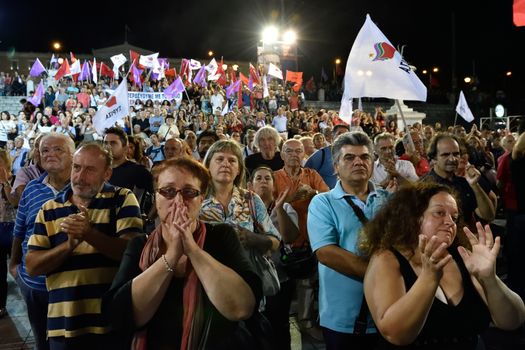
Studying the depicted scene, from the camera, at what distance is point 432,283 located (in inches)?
77.7

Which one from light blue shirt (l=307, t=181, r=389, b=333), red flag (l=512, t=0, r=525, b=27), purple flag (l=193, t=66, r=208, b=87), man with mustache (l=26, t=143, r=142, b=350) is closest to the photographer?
man with mustache (l=26, t=143, r=142, b=350)

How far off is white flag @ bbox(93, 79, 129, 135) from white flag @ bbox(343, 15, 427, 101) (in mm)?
4161

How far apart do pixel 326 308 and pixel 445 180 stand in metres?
2.06

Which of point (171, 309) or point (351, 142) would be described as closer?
point (171, 309)

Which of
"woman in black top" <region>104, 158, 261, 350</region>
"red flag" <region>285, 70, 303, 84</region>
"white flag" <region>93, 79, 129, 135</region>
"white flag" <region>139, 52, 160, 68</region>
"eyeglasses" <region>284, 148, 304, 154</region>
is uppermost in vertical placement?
"white flag" <region>139, 52, 160, 68</region>

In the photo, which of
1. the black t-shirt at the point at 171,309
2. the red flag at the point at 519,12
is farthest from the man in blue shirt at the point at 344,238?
the red flag at the point at 519,12

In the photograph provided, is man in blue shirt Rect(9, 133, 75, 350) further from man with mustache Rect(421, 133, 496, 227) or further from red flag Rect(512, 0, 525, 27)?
red flag Rect(512, 0, 525, 27)

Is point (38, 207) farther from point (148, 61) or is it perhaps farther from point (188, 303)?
point (148, 61)

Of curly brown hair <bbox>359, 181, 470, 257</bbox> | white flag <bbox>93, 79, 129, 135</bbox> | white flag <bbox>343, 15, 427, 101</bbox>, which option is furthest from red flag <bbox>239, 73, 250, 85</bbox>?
curly brown hair <bbox>359, 181, 470, 257</bbox>

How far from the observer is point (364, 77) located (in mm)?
6234

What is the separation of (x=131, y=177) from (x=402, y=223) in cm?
341

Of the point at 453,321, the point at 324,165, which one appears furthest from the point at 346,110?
the point at 453,321

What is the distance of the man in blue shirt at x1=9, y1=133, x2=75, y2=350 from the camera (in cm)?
307

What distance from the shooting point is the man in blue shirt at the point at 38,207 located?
10.1ft
